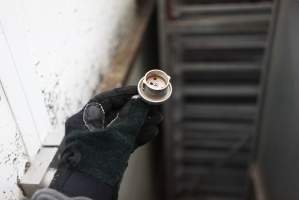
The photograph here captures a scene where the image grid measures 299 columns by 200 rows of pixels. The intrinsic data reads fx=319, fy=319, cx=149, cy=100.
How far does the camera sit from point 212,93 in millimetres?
1856

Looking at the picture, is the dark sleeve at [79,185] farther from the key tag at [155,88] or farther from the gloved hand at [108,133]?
the key tag at [155,88]

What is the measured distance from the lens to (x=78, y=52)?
728 mm

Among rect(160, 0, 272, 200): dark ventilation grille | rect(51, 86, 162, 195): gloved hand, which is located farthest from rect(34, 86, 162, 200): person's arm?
rect(160, 0, 272, 200): dark ventilation grille

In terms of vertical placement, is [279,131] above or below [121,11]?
below

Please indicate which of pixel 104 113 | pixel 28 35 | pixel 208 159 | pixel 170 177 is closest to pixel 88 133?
pixel 104 113

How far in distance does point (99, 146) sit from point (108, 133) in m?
0.02

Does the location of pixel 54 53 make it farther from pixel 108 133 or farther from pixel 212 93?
pixel 212 93

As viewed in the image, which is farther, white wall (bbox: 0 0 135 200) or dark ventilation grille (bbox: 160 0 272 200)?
dark ventilation grille (bbox: 160 0 272 200)

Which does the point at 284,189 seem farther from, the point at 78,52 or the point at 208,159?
the point at 208,159

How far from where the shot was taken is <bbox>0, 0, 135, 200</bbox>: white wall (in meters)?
0.47

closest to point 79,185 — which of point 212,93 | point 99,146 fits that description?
point 99,146

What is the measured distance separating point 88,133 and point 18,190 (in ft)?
0.52

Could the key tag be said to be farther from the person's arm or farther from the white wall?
the white wall

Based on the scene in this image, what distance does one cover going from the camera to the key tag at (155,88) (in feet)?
1.63
